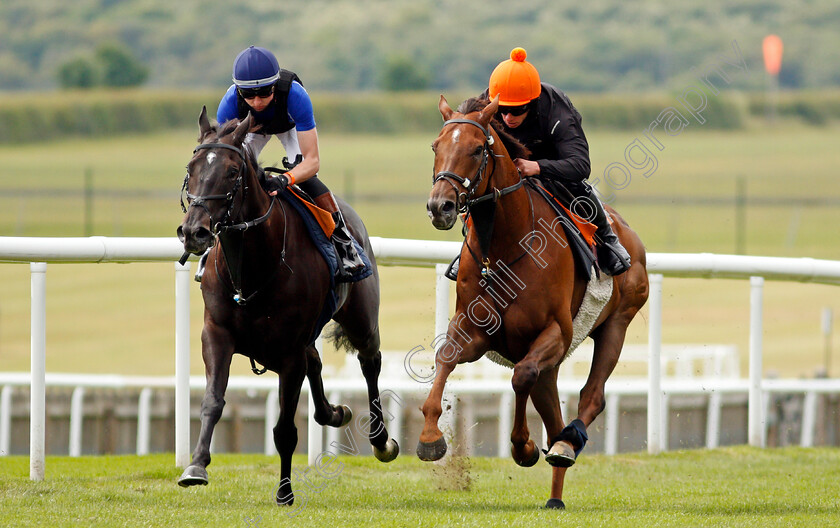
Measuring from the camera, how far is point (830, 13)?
383 feet

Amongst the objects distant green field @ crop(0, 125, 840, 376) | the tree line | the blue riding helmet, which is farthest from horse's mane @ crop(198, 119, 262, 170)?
the tree line

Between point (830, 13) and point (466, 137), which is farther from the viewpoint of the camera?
point (830, 13)

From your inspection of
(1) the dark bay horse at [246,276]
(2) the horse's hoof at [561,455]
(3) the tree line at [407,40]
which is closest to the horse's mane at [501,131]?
(1) the dark bay horse at [246,276]

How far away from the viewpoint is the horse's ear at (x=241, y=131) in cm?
566

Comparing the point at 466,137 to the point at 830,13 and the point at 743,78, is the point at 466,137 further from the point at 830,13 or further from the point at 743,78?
the point at 830,13

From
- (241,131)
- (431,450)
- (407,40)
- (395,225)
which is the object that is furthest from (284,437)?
(407,40)

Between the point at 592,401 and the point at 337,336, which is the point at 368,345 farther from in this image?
the point at 592,401

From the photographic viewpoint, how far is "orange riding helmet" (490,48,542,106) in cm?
611

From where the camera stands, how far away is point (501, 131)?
20.0ft

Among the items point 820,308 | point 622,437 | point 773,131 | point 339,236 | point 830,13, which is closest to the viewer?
point 339,236

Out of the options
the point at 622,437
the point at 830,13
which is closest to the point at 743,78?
the point at 830,13

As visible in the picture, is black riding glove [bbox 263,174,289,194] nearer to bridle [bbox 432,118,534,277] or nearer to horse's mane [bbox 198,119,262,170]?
A: horse's mane [bbox 198,119,262,170]

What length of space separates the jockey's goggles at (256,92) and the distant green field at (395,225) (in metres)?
2.45

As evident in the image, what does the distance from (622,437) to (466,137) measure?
9.69 meters
